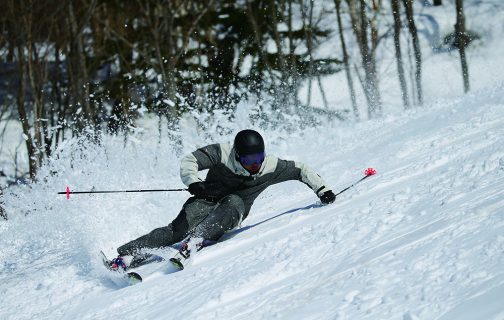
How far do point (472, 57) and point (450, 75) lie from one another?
1256 mm

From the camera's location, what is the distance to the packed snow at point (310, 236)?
3436 mm

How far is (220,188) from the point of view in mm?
5863

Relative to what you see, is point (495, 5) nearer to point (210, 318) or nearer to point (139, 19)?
point (139, 19)

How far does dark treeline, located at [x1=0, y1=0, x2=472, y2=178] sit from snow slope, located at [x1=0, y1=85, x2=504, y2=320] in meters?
7.77

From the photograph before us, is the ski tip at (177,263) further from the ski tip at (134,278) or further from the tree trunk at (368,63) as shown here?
the tree trunk at (368,63)

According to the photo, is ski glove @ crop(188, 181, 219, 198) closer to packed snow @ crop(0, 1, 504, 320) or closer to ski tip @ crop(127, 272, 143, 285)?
packed snow @ crop(0, 1, 504, 320)

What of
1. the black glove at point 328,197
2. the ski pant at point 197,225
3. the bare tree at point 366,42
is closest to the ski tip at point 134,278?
the ski pant at point 197,225

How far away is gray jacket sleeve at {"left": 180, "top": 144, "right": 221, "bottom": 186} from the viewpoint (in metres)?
5.70

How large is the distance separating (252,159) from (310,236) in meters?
0.98

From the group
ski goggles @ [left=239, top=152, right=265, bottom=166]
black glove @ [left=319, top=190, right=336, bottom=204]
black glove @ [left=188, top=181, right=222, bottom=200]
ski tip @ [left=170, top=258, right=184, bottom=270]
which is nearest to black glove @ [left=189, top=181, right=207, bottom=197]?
black glove @ [left=188, top=181, right=222, bottom=200]

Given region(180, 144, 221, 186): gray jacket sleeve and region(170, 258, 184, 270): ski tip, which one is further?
region(180, 144, 221, 186): gray jacket sleeve

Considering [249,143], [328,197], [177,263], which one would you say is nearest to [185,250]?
[177,263]

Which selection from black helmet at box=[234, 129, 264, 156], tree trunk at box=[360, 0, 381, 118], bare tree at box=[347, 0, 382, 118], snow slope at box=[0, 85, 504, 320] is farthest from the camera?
bare tree at box=[347, 0, 382, 118]

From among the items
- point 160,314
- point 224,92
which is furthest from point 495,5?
point 160,314
